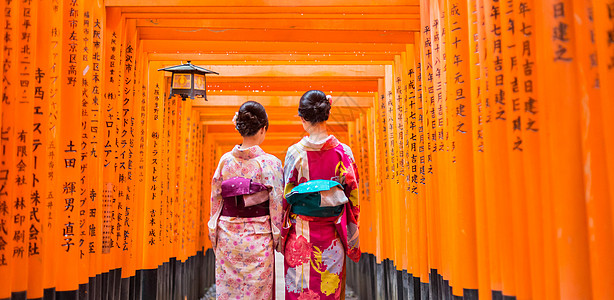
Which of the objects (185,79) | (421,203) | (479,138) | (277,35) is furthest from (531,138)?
(185,79)

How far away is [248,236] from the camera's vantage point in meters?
4.73

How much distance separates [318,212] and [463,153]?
1364mm

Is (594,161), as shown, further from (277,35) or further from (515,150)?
(277,35)

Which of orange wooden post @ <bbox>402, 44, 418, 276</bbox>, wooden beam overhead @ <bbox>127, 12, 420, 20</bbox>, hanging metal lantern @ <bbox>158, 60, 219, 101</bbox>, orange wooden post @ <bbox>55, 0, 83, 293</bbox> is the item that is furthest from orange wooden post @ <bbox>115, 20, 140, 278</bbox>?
orange wooden post @ <bbox>402, 44, 418, 276</bbox>

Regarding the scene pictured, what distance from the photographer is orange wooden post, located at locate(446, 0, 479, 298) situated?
352cm

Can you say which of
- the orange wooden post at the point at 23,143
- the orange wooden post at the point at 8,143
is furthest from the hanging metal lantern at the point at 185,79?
the orange wooden post at the point at 8,143

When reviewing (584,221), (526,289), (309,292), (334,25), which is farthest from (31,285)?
(334,25)

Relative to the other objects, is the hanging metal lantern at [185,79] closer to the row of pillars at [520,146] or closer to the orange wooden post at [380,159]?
the orange wooden post at [380,159]

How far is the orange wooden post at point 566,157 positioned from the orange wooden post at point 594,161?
0.17 ft

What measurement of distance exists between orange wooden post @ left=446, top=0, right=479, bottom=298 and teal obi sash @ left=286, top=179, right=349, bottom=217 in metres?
1.06

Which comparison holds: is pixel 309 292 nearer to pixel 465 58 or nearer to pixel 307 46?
pixel 465 58

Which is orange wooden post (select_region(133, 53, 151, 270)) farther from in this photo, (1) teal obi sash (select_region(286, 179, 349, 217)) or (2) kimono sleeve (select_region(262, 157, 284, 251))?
(1) teal obi sash (select_region(286, 179, 349, 217))

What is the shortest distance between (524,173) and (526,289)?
0.59 meters

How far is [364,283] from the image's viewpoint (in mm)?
10648
